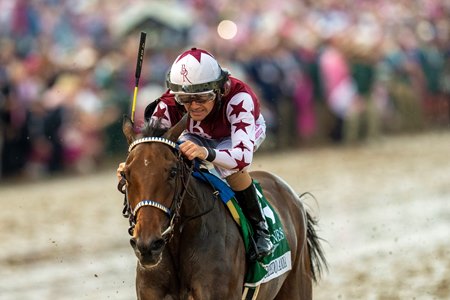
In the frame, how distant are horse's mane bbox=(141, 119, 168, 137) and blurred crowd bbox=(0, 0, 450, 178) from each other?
34.5 feet

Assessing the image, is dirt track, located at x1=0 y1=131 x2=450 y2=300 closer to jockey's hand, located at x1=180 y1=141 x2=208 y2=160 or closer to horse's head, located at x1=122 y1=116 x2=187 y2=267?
jockey's hand, located at x1=180 y1=141 x2=208 y2=160

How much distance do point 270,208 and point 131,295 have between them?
3.24 m

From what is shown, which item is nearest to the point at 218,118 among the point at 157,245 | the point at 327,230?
the point at 157,245

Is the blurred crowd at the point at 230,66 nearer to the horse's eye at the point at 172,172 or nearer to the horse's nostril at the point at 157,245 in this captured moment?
the horse's eye at the point at 172,172

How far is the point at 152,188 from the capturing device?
5.54 m

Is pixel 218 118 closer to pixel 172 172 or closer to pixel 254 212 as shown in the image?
pixel 254 212

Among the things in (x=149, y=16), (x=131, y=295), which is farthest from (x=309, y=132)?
(x=131, y=295)

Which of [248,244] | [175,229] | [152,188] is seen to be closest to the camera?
[152,188]

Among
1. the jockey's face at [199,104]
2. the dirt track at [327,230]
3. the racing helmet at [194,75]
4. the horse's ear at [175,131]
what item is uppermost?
the racing helmet at [194,75]

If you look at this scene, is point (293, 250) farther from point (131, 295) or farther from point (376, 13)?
point (376, 13)

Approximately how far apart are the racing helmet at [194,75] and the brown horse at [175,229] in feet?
1.14

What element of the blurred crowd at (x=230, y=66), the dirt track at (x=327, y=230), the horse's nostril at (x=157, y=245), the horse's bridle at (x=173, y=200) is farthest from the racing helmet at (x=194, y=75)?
the blurred crowd at (x=230, y=66)

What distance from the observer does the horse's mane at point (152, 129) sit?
579 centimetres

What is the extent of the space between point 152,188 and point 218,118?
1087 mm
